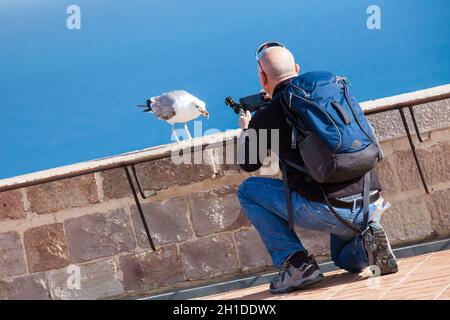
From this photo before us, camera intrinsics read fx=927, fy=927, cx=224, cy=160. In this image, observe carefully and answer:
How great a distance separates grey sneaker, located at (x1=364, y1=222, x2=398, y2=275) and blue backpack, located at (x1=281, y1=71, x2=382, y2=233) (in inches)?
10.4

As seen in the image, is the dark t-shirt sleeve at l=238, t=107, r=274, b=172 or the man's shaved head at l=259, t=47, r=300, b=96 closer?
the dark t-shirt sleeve at l=238, t=107, r=274, b=172

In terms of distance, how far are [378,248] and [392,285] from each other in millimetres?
307

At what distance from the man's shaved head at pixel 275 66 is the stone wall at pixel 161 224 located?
3.79ft

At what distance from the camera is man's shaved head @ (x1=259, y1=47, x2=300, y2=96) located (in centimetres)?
421

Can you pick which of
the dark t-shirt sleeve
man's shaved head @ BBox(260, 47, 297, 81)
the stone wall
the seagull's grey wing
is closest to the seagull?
the seagull's grey wing

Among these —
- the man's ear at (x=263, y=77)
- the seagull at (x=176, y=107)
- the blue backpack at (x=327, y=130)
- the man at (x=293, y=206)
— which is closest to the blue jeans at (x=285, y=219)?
the man at (x=293, y=206)

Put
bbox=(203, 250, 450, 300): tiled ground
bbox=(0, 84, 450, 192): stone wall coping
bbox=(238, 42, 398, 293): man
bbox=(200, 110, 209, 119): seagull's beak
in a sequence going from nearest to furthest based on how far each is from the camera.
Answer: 1. bbox=(203, 250, 450, 300): tiled ground
2. bbox=(238, 42, 398, 293): man
3. bbox=(0, 84, 450, 192): stone wall coping
4. bbox=(200, 110, 209, 119): seagull's beak

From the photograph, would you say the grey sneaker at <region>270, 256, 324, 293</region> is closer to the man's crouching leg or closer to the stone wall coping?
the man's crouching leg

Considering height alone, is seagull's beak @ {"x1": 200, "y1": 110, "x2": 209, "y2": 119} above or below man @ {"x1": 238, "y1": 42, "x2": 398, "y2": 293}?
above

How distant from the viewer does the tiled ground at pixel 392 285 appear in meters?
3.62

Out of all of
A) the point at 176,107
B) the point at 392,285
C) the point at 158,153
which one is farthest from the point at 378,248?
the point at 176,107

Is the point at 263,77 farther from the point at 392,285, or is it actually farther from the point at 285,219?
the point at 392,285

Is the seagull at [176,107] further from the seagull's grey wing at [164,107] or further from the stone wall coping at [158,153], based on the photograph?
the stone wall coping at [158,153]
